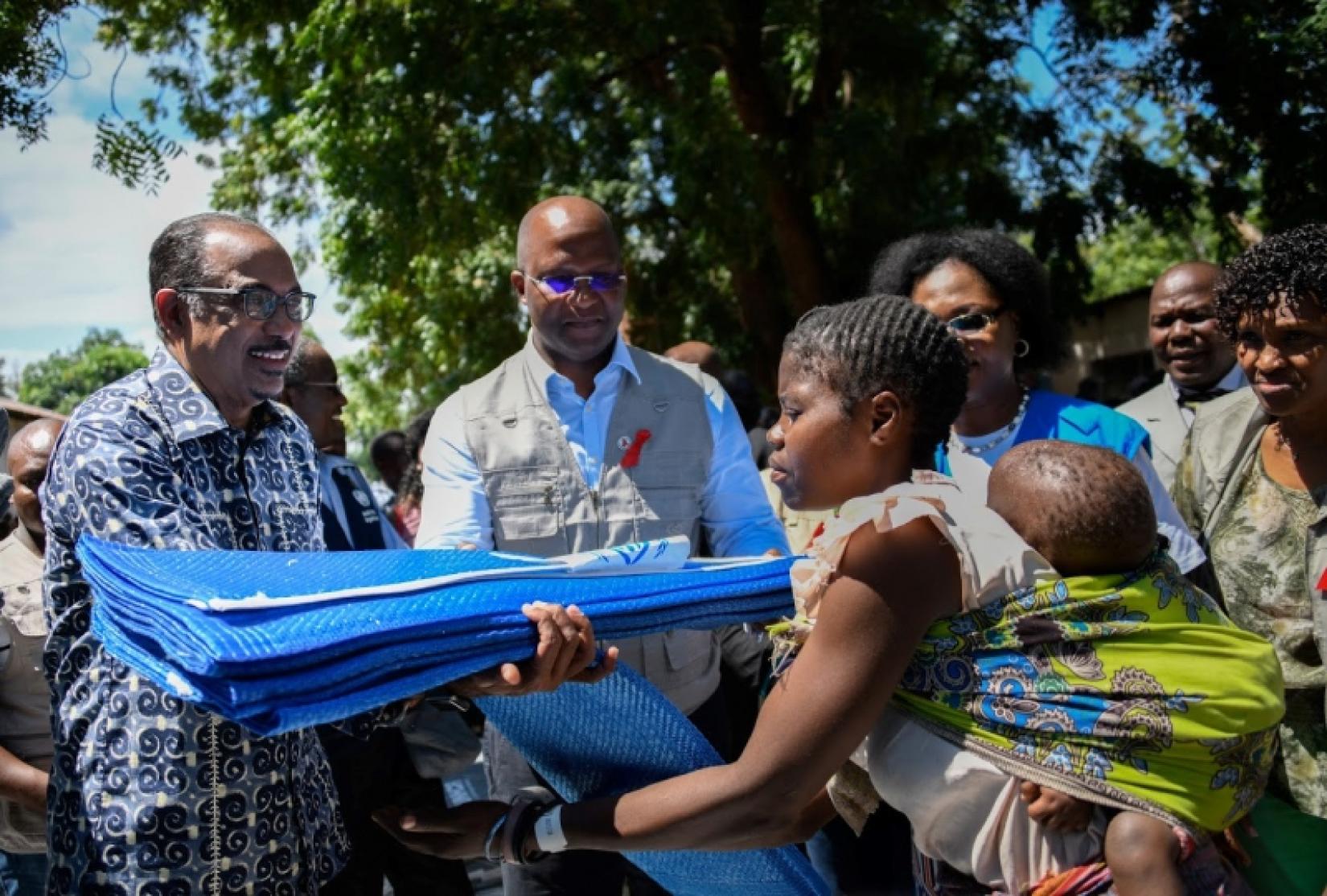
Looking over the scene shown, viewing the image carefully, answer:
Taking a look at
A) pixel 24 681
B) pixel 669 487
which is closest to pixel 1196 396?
pixel 669 487

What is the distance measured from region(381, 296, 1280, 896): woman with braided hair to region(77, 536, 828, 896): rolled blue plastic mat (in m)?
0.16

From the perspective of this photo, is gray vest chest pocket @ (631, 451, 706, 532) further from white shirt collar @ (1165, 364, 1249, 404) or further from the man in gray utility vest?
white shirt collar @ (1165, 364, 1249, 404)

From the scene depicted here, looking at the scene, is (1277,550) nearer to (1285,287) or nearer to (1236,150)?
(1285,287)

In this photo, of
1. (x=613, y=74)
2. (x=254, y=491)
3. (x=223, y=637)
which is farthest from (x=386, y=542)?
(x=613, y=74)

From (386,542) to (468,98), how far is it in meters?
4.97

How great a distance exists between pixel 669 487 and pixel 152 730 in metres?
1.63

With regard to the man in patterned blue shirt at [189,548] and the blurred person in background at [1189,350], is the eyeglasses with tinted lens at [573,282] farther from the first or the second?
the blurred person in background at [1189,350]

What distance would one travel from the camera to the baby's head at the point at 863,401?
212cm

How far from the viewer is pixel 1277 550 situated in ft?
8.88

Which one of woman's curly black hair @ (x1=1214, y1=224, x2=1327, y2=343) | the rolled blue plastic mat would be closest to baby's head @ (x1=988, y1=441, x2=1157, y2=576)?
the rolled blue plastic mat

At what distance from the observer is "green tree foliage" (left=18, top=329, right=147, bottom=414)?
38.8 meters

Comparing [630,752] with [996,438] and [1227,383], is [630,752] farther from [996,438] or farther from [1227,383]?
[1227,383]

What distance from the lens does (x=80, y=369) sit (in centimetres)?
4253

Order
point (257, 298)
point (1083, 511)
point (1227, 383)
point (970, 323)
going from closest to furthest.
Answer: point (1083, 511) → point (257, 298) → point (970, 323) → point (1227, 383)
